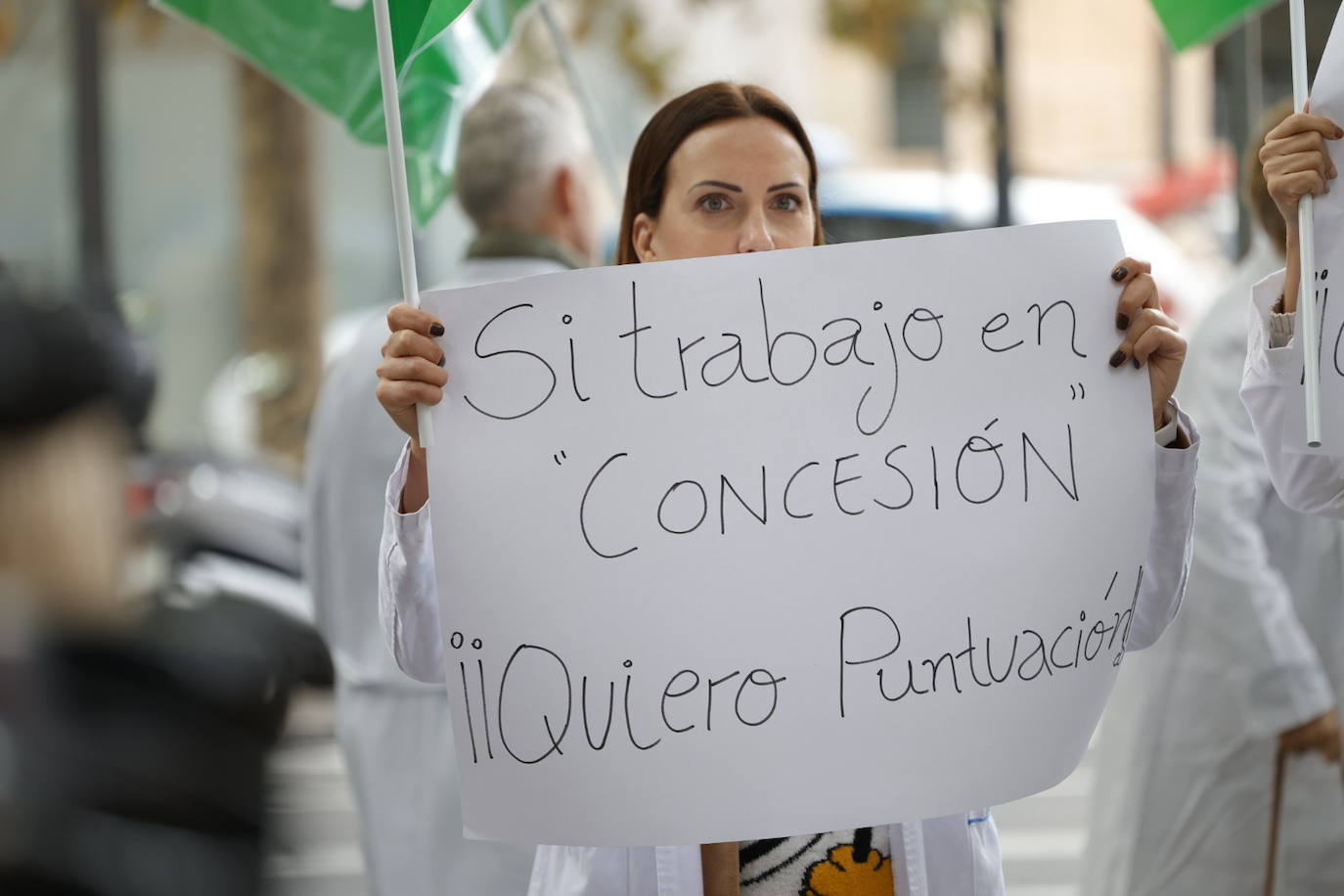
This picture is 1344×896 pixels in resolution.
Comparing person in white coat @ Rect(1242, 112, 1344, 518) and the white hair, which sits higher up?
the white hair

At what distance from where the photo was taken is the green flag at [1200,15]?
9.14ft

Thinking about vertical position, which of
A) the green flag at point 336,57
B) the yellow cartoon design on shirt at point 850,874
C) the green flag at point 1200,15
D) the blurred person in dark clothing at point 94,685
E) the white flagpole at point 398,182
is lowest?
the yellow cartoon design on shirt at point 850,874

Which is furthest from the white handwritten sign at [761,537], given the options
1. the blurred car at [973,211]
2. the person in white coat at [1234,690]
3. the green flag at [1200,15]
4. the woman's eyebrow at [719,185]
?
the blurred car at [973,211]

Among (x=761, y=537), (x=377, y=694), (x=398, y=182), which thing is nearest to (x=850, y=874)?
(x=761, y=537)

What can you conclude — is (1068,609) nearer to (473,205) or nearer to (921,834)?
(921,834)

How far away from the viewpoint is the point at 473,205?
3.69 m

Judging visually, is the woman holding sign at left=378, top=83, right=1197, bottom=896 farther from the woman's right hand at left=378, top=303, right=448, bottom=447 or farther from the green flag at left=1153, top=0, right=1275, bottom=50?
the green flag at left=1153, top=0, right=1275, bottom=50

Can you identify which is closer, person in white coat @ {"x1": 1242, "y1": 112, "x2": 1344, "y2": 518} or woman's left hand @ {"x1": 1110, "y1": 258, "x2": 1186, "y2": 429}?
woman's left hand @ {"x1": 1110, "y1": 258, "x2": 1186, "y2": 429}

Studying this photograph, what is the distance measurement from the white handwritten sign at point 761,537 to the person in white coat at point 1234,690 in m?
1.62

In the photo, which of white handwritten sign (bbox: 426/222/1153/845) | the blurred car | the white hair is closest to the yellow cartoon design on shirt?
white handwritten sign (bbox: 426/222/1153/845)

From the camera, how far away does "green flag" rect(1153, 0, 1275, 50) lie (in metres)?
2.79

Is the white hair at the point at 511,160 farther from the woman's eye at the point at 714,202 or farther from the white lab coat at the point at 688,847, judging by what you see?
the white lab coat at the point at 688,847

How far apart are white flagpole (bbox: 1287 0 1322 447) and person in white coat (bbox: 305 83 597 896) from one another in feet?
5.30

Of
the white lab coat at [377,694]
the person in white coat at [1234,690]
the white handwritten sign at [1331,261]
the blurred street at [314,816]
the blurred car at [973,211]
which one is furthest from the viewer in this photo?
the blurred car at [973,211]
